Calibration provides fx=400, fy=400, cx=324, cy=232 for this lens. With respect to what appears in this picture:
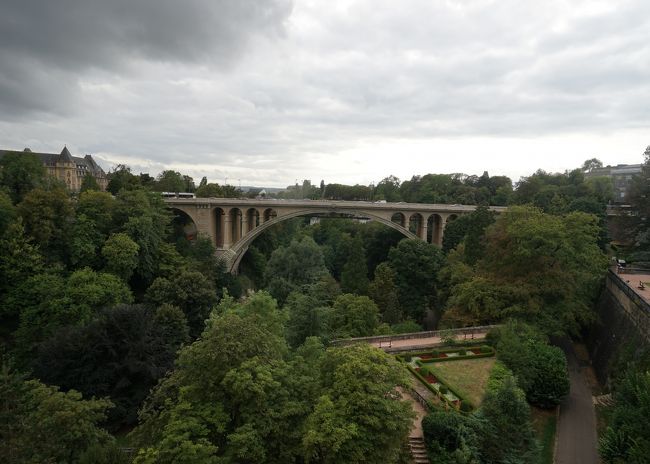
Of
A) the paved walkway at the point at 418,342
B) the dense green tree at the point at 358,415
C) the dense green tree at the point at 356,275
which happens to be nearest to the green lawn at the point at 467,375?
the paved walkway at the point at 418,342

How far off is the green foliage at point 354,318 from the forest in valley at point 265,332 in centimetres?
9

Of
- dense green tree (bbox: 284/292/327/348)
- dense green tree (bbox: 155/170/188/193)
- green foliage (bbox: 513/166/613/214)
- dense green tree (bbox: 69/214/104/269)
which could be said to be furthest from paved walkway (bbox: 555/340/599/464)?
dense green tree (bbox: 155/170/188/193)

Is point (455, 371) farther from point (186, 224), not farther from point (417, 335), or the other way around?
point (186, 224)

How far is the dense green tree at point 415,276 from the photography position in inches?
1243

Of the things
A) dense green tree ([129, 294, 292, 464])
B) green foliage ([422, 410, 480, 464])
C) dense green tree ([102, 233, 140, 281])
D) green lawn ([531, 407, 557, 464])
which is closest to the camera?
dense green tree ([129, 294, 292, 464])

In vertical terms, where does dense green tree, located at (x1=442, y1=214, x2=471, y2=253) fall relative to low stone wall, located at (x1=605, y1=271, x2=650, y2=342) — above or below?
above

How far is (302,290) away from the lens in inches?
1230

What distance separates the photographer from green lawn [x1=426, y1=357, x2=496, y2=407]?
15.7 m

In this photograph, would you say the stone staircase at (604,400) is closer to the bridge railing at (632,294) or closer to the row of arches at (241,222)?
the bridge railing at (632,294)

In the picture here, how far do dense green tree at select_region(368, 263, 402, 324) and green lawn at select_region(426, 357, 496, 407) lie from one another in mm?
8937

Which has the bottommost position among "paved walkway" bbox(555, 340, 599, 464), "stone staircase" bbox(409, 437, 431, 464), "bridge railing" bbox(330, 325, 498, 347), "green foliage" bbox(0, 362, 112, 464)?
"paved walkway" bbox(555, 340, 599, 464)

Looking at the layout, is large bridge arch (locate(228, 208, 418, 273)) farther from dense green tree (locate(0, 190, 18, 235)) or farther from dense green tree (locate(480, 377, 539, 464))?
dense green tree (locate(480, 377, 539, 464))

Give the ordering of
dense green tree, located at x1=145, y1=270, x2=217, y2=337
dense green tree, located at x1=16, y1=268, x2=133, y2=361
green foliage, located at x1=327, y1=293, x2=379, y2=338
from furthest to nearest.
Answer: dense green tree, located at x1=145, y1=270, x2=217, y2=337 < green foliage, located at x1=327, y1=293, x2=379, y2=338 < dense green tree, located at x1=16, y1=268, x2=133, y2=361

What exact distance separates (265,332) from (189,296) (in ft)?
46.1
